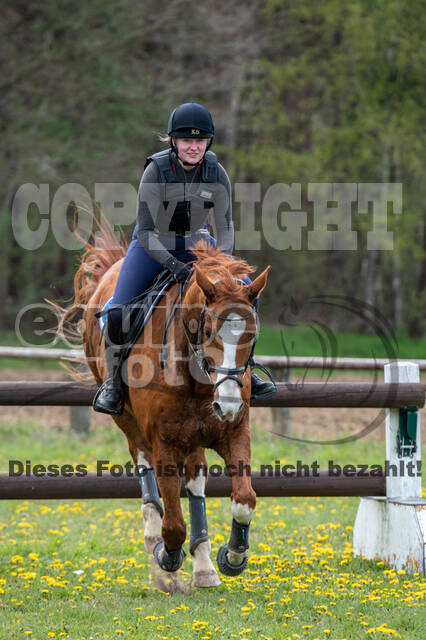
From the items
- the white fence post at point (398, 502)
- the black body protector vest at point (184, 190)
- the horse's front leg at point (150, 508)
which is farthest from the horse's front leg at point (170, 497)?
the white fence post at point (398, 502)

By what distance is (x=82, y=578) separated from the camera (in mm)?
5598

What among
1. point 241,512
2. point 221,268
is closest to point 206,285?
point 221,268

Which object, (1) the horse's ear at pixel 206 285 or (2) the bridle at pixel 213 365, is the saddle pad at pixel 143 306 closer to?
(2) the bridle at pixel 213 365

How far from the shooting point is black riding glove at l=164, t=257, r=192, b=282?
4848mm

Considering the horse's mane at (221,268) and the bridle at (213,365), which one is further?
the horse's mane at (221,268)

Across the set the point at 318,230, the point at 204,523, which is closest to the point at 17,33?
the point at 318,230

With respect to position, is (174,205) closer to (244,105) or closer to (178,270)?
(178,270)

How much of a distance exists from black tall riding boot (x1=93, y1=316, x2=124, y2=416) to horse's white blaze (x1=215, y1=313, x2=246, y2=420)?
1416 mm

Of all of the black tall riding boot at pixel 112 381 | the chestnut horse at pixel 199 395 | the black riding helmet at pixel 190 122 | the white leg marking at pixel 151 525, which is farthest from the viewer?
the white leg marking at pixel 151 525

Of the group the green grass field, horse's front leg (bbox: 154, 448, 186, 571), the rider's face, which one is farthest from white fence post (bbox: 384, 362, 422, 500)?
the rider's face

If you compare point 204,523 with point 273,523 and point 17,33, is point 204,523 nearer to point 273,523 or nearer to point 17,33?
point 273,523

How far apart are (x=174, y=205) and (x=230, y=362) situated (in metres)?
1.53

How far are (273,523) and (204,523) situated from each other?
2121 millimetres

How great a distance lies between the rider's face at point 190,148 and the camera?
5059 millimetres
